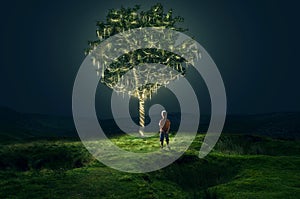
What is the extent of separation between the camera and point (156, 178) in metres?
17.2

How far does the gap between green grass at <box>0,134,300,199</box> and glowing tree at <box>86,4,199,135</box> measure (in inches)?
648

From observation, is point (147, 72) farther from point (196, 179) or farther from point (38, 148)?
point (196, 179)

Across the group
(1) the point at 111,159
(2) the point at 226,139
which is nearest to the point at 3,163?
(1) the point at 111,159

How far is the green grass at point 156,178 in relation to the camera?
13477 millimetres

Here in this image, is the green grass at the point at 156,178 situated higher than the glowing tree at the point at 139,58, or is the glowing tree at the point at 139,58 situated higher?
the glowing tree at the point at 139,58

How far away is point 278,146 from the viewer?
98.4 feet

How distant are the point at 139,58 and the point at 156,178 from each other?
2230 cm

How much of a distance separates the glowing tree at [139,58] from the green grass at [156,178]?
16.5m

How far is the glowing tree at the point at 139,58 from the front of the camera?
1468 inches

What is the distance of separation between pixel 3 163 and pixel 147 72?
21708 millimetres

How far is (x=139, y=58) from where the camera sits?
36.9 meters

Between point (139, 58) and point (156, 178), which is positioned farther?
point (139, 58)

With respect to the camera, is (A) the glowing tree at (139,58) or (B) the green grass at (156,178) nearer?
(B) the green grass at (156,178)

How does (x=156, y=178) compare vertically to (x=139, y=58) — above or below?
below
